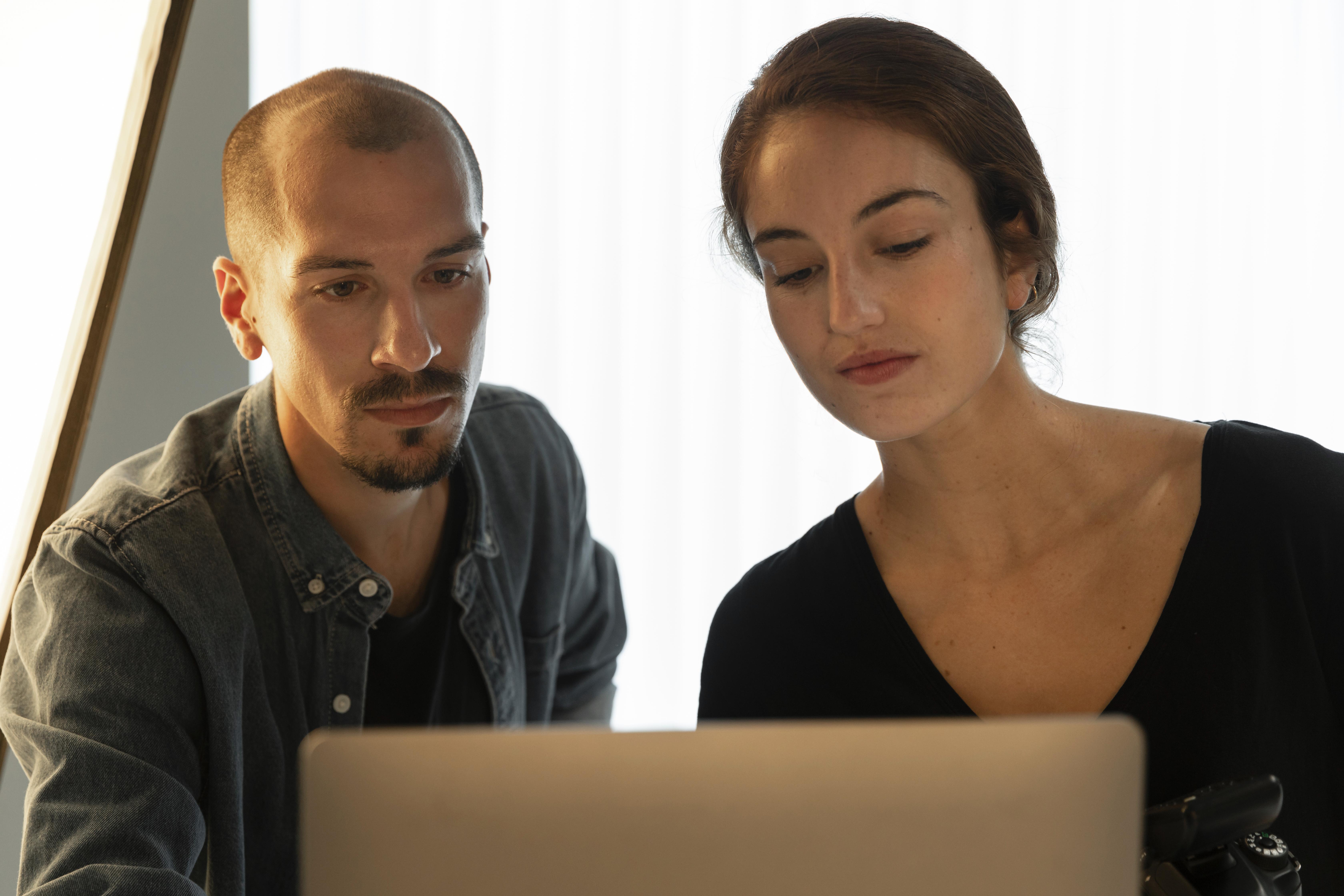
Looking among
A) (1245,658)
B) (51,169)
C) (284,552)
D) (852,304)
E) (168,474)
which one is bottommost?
(1245,658)

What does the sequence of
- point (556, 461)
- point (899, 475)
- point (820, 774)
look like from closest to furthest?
point (820, 774)
point (899, 475)
point (556, 461)

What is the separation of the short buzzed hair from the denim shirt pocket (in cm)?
69

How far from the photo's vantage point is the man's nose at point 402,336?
1204 millimetres

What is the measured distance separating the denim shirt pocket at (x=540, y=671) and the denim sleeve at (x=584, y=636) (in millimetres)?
91

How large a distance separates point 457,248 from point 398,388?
190mm

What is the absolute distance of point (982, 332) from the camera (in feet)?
3.47

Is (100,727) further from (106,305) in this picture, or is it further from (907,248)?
(907,248)

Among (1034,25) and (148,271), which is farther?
(1034,25)

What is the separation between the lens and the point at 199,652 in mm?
1164

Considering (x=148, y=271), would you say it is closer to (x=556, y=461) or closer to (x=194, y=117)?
(x=194, y=117)

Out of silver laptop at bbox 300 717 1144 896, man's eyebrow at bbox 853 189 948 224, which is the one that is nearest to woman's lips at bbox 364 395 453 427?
man's eyebrow at bbox 853 189 948 224

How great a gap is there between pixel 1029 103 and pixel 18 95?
2153 mm

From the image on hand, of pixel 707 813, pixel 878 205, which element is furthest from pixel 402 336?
pixel 707 813

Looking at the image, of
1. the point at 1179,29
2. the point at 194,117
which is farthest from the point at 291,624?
the point at 1179,29
